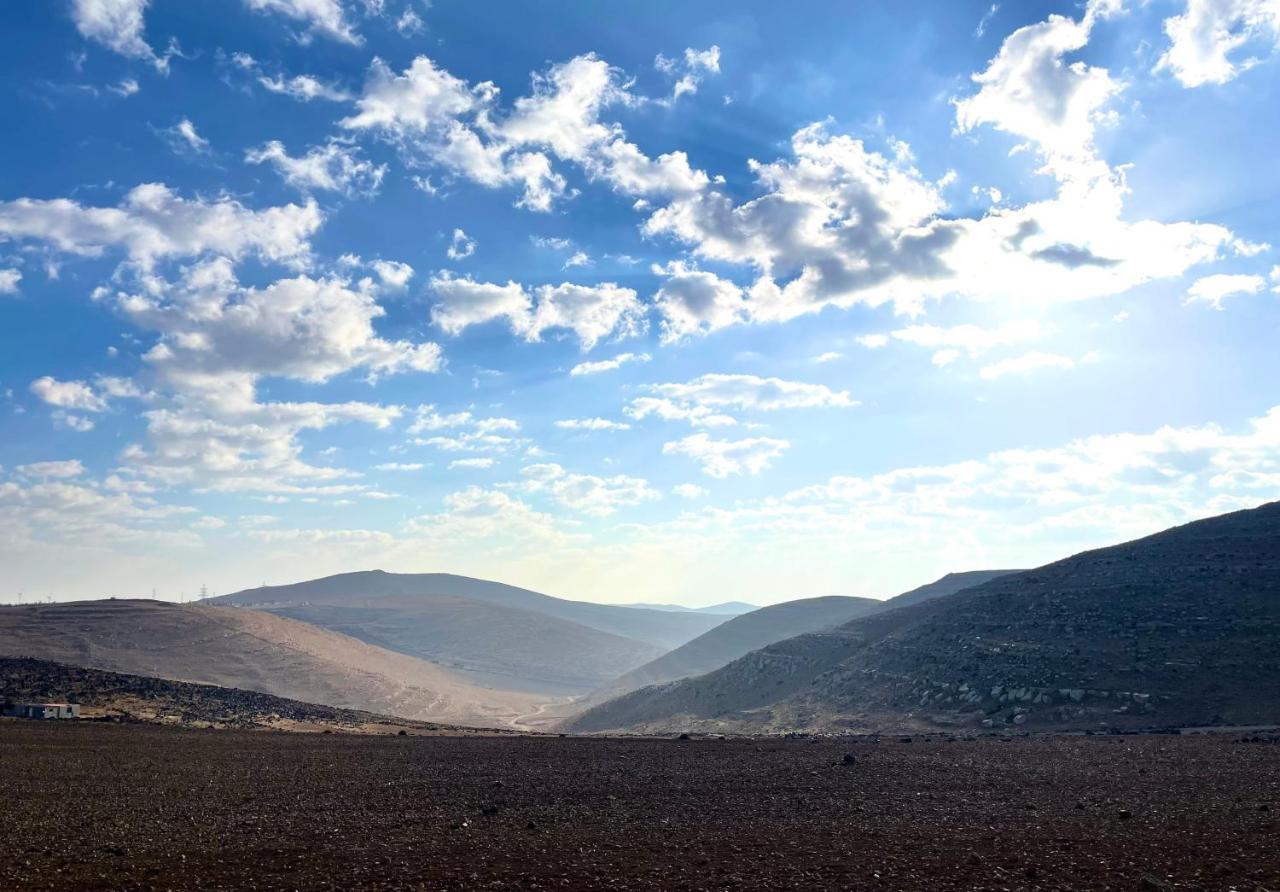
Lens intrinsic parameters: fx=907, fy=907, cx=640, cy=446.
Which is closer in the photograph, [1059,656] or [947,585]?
[1059,656]

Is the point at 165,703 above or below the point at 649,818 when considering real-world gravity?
above

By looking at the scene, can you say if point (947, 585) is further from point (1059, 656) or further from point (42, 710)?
point (42, 710)

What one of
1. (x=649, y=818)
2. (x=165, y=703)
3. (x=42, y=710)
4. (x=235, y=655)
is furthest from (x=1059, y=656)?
(x=235, y=655)

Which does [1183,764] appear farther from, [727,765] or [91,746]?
[91,746]

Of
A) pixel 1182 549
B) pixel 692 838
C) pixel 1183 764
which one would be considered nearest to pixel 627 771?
pixel 692 838

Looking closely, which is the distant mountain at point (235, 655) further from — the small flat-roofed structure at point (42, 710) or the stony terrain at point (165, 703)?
the small flat-roofed structure at point (42, 710)

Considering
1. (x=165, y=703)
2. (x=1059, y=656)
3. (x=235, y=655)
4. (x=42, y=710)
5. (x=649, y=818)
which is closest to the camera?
(x=649, y=818)

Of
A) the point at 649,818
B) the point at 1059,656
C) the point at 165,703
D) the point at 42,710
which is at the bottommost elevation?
the point at 649,818
